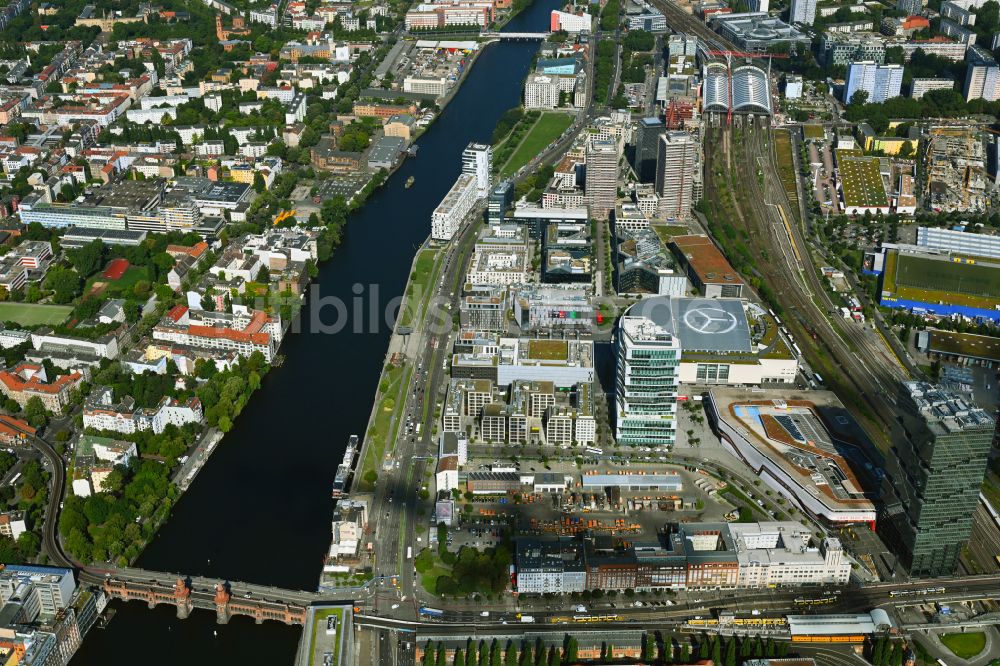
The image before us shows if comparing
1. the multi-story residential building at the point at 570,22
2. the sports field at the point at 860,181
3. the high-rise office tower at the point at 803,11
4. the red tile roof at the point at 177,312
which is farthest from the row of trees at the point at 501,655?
the high-rise office tower at the point at 803,11

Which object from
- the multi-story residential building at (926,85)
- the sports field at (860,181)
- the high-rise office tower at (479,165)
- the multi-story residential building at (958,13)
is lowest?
the sports field at (860,181)

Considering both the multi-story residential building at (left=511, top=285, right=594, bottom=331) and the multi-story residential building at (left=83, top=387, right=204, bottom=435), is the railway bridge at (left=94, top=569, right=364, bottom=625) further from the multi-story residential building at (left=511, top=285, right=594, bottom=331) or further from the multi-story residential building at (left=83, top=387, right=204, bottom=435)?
the multi-story residential building at (left=511, top=285, right=594, bottom=331)

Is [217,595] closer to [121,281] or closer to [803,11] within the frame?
[121,281]

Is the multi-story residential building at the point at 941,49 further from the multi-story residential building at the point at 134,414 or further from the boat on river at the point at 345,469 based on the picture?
the multi-story residential building at the point at 134,414

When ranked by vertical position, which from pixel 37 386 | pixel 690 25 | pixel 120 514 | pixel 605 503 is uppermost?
pixel 690 25

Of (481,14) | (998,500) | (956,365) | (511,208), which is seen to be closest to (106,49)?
(481,14)

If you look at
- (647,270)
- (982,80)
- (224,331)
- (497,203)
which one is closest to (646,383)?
(647,270)
